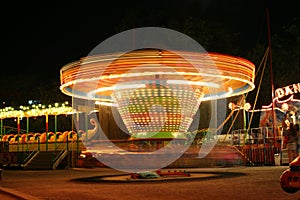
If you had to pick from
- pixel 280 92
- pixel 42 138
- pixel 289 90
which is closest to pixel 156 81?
pixel 289 90

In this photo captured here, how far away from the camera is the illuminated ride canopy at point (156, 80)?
15.3 meters

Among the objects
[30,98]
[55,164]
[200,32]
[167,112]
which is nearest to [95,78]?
[167,112]

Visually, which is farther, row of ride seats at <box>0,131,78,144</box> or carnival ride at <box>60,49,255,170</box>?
row of ride seats at <box>0,131,78,144</box>

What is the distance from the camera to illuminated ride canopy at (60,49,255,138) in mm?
15258

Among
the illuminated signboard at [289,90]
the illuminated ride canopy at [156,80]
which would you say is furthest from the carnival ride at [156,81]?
the illuminated signboard at [289,90]

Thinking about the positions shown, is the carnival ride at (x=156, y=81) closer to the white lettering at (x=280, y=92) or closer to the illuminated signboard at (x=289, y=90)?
the illuminated signboard at (x=289, y=90)

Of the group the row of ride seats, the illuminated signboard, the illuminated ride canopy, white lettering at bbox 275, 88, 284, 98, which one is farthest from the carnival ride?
the row of ride seats

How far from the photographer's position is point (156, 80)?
1720cm

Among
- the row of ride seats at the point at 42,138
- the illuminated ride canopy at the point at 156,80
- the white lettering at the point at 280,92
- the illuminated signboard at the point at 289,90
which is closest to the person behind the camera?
the illuminated ride canopy at the point at 156,80

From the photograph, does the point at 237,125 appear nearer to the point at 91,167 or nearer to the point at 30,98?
the point at 91,167

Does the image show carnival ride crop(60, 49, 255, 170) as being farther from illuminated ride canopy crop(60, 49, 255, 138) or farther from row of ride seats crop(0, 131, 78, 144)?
row of ride seats crop(0, 131, 78, 144)

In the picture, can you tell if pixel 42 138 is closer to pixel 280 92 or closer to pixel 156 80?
pixel 280 92

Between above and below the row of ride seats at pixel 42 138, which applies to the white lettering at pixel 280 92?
above

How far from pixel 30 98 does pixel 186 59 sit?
35.1 m
